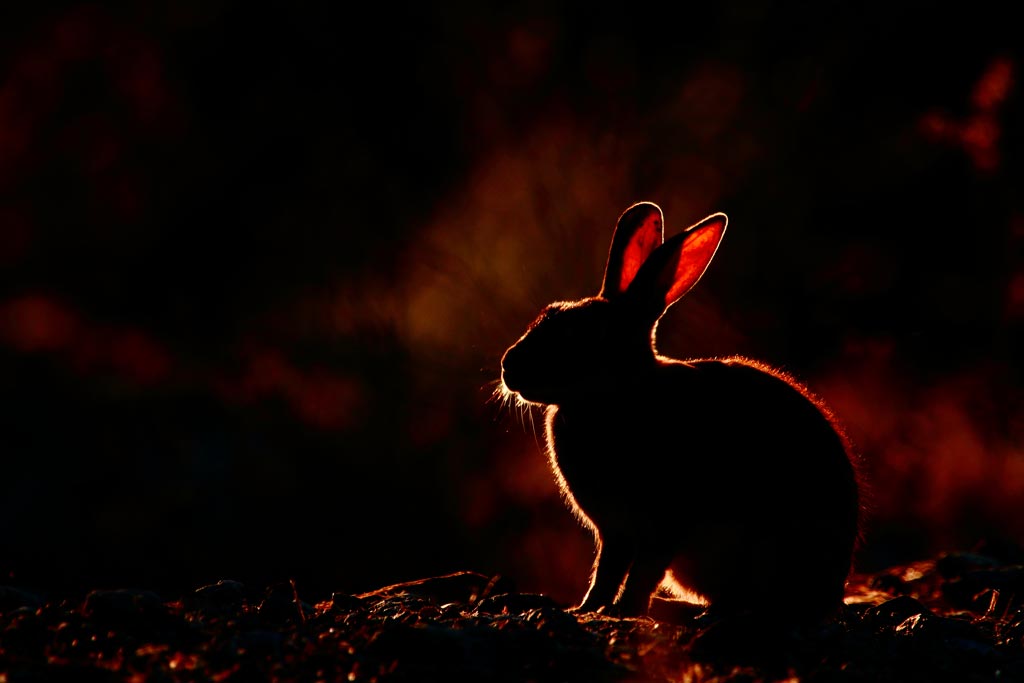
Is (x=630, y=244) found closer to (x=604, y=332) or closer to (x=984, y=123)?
(x=604, y=332)

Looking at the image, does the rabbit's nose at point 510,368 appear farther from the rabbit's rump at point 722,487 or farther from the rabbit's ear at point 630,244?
the rabbit's ear at point 630,244

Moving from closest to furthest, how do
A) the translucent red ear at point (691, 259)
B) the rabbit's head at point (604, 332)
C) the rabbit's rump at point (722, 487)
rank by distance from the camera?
the rabbit's rump at point (722, 487) < the rabbit's head at point (604, 332) < the translucent red ear at point (691, 259)

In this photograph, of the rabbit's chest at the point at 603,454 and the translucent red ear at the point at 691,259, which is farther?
the translucent red ear at the point at 691,259

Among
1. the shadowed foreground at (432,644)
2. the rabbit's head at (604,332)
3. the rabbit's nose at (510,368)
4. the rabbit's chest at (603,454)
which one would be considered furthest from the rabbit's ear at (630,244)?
the shadowed foreground at (432,644)

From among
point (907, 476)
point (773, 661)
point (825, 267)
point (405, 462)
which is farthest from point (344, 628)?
point (825, 267)

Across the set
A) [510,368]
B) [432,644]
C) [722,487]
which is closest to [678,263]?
[510,368]

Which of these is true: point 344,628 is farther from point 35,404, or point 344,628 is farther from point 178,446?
point 35,404

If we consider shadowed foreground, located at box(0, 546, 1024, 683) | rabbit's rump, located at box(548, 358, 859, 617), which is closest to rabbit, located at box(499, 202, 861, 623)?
rabbit's rump, located at box(548, 358, 859, 617)
